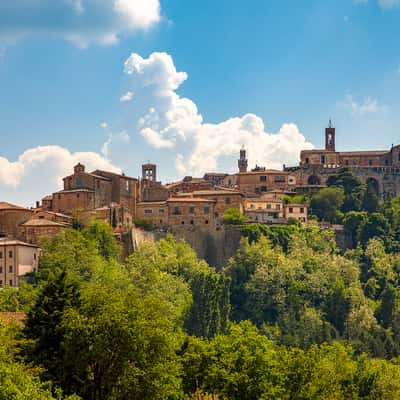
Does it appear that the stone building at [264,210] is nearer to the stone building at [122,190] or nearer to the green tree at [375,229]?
the green tree at [375,229]

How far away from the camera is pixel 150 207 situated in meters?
94.6

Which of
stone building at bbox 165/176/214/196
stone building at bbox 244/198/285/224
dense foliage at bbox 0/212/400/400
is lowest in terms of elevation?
dense foliage at bbox 0/212/400/400

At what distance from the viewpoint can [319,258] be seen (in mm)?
94062

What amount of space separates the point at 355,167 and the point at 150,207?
127 feet

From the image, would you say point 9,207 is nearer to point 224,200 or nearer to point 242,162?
point 224,200

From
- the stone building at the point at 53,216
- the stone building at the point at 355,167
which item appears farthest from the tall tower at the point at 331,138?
the stone building at the point at 53,216

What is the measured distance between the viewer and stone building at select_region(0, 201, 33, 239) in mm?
81875

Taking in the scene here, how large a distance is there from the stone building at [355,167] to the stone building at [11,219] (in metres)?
42.8

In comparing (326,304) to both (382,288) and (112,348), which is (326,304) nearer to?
(382,288)

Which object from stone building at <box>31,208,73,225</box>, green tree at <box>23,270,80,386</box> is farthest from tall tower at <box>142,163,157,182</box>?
green tree at <box>23,270,80,386</box>

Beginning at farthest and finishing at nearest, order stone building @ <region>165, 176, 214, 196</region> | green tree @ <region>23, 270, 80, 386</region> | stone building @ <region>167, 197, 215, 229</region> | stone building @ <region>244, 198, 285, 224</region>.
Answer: stone building @ <region>165, 176, 214, 196</region>
stone building @ <region>244, 198, 285, 224</region>
stone building @ <region>167, 197, 215, 229</region>
green tree @ <region>23, 270, 80, 386</region>

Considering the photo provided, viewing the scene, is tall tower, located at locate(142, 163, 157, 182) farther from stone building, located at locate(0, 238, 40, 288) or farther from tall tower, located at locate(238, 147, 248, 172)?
stone building, located at locate(0, 238, 40, 288)

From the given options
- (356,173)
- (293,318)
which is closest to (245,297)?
(293,318)

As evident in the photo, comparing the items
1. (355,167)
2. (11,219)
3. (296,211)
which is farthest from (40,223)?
(355,167)
